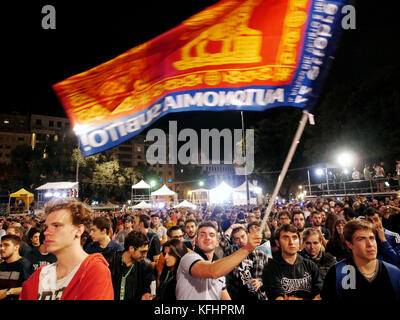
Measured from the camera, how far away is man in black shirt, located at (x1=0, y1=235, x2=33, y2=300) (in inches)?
164

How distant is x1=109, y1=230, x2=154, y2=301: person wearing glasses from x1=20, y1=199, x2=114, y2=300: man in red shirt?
5.59ft

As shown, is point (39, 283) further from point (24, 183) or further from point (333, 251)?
point (24, 183)

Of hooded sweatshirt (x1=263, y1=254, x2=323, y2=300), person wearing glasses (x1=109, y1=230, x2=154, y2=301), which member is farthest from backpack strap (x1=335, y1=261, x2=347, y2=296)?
person wearing glasses (x1=109, y1=230, x2=154, y2=301)

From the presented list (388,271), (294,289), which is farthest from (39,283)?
(388,271)

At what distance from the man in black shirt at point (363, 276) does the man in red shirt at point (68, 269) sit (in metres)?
2.21

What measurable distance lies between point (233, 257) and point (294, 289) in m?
1.49

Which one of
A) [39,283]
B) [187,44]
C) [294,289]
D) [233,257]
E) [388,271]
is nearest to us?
[39,283]

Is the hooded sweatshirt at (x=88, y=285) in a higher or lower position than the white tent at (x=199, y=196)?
lower

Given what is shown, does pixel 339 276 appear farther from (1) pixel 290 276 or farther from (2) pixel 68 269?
(2) pixel 68 269

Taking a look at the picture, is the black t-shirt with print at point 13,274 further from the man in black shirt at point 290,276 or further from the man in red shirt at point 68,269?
the man in black shirt at point 290,276

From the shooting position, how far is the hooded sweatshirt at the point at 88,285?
226 cm

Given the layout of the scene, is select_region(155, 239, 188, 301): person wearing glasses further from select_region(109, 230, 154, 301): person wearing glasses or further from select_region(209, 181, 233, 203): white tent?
select_region(209, 181, 233, 203): white tent

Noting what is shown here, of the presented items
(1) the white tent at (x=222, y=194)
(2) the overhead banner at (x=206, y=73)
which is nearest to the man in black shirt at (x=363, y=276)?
(2) the overhead banner at (x=206, y=73)
